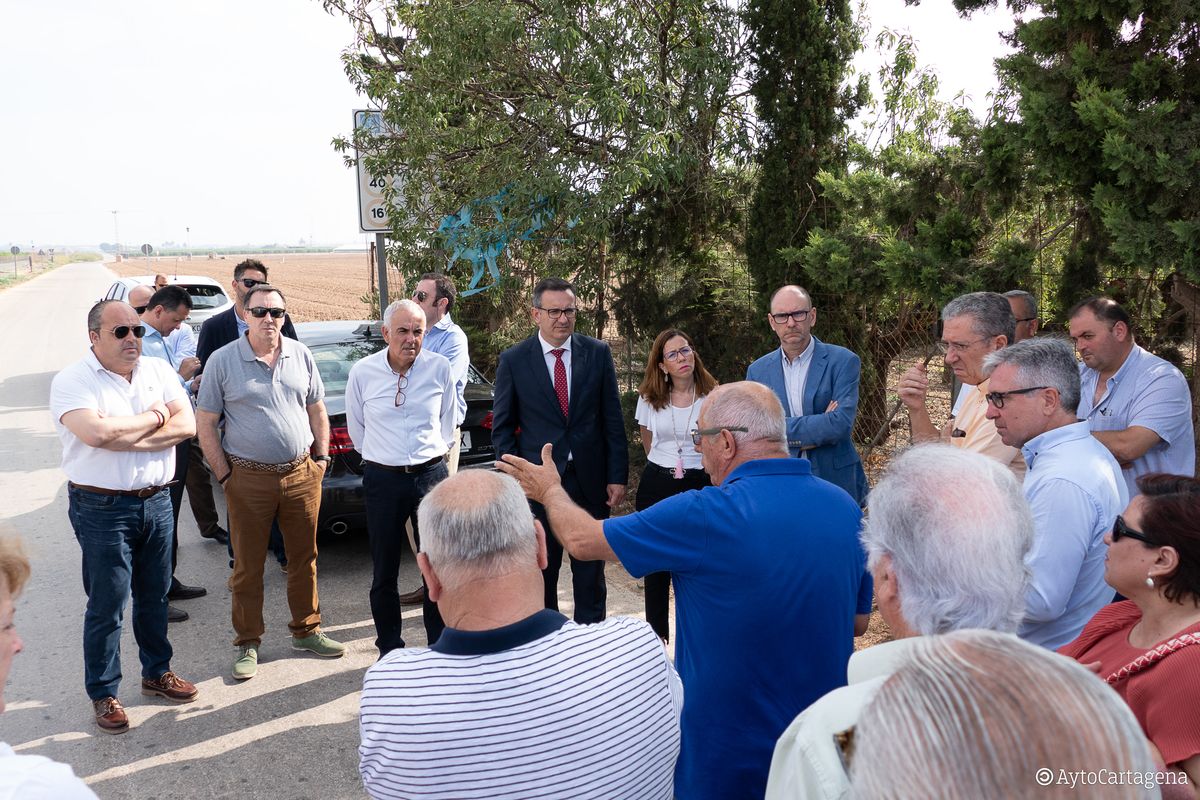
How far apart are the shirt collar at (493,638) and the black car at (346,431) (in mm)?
4150

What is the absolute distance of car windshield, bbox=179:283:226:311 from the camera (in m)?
17.6

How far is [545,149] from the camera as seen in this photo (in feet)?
25.0

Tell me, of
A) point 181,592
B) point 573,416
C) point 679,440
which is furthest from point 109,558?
point 679,440

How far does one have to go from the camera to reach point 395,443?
478 cm

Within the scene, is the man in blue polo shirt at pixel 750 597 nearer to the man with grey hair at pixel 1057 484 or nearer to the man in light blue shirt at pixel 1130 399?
the man with grey hair at pixel 1057 484

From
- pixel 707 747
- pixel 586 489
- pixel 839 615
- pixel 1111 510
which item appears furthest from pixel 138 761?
pixel 1111 510

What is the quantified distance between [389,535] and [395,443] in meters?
0.52

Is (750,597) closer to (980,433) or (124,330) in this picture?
(980,433)

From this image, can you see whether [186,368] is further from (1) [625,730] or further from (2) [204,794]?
(1) [625,730]

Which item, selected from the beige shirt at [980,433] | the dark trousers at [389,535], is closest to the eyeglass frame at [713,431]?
the beige shirt at [980,433]

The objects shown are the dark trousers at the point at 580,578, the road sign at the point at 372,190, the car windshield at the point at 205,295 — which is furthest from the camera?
the car windshield at the point at 205,295

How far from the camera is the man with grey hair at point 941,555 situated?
162cm

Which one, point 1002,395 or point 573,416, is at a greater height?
point 1002,395

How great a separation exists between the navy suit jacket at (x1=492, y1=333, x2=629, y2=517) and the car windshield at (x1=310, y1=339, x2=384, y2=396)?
7.29 feet
